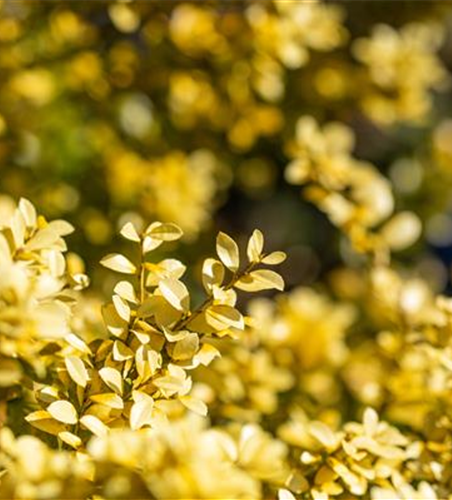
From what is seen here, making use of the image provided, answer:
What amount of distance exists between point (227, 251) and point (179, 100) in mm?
802

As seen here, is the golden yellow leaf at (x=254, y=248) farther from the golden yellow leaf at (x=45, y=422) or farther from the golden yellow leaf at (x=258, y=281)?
the golden yellow leaf at (x=45, y=422)

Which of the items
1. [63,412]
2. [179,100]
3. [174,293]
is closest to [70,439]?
[63,412]

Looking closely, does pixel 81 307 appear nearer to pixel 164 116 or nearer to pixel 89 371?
pixel 89 371

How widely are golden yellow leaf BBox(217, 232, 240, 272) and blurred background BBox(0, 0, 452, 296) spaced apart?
52 centimetres

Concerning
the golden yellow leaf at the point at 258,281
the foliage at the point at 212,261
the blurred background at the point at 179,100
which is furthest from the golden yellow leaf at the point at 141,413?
the blurred background at the point at 179,100

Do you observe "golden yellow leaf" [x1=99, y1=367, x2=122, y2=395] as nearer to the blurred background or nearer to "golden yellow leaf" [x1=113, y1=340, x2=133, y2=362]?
"golden yellow leaf" [x1=113, y1=340, x2=133, y2=362]

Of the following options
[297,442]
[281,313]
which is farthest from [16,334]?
[281,313]

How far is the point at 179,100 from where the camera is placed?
4.83 ft

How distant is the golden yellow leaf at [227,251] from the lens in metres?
0.70

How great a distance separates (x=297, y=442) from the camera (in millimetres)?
866

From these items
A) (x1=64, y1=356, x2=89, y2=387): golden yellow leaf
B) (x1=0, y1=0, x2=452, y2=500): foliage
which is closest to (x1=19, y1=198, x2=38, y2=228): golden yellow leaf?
(x1=0, y1=0, x2=452, y2=500): foliage

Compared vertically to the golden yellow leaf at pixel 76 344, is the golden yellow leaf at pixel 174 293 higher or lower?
higher

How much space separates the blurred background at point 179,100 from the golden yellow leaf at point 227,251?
1.72ft

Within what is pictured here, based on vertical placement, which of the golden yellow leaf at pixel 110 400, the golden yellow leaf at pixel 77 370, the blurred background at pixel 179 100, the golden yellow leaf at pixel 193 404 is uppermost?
the golden yellow leaf at pixel 77 370
